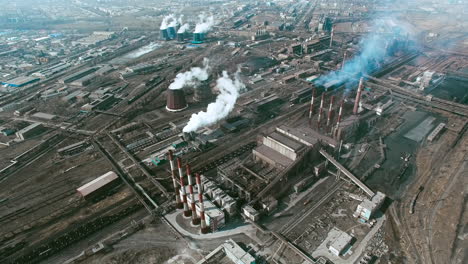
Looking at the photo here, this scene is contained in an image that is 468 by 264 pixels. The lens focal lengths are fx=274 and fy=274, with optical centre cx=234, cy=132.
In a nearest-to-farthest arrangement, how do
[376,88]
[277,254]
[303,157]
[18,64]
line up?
1. [277,254]
2. [303,157]
3. [376,88]
4. [18,64]

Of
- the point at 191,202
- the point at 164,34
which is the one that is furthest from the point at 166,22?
the point at 191,202

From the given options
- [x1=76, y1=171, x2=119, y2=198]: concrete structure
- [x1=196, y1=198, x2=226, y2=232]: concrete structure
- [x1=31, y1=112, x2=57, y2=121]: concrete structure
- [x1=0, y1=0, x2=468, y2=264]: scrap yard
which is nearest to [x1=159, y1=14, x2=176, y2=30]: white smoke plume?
[x1=0, y1=0, x2=468, y2=264]: scrap yard

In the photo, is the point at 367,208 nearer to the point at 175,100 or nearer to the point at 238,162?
the point at 238,162

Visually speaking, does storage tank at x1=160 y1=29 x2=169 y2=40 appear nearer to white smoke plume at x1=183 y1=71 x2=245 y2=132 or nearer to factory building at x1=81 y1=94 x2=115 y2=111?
factory building at x1=81 y1=94 x2=115 y2=111

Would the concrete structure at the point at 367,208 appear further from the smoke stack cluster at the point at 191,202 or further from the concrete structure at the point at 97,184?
the concrete structure at the point at 97,184

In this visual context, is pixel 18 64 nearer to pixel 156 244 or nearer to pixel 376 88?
pixel 156 244

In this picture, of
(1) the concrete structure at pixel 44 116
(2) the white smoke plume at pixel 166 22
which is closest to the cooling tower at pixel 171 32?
(2) the white smoke plume at pixel 166 22

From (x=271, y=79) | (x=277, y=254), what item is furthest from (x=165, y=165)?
(x=271, y=79)
